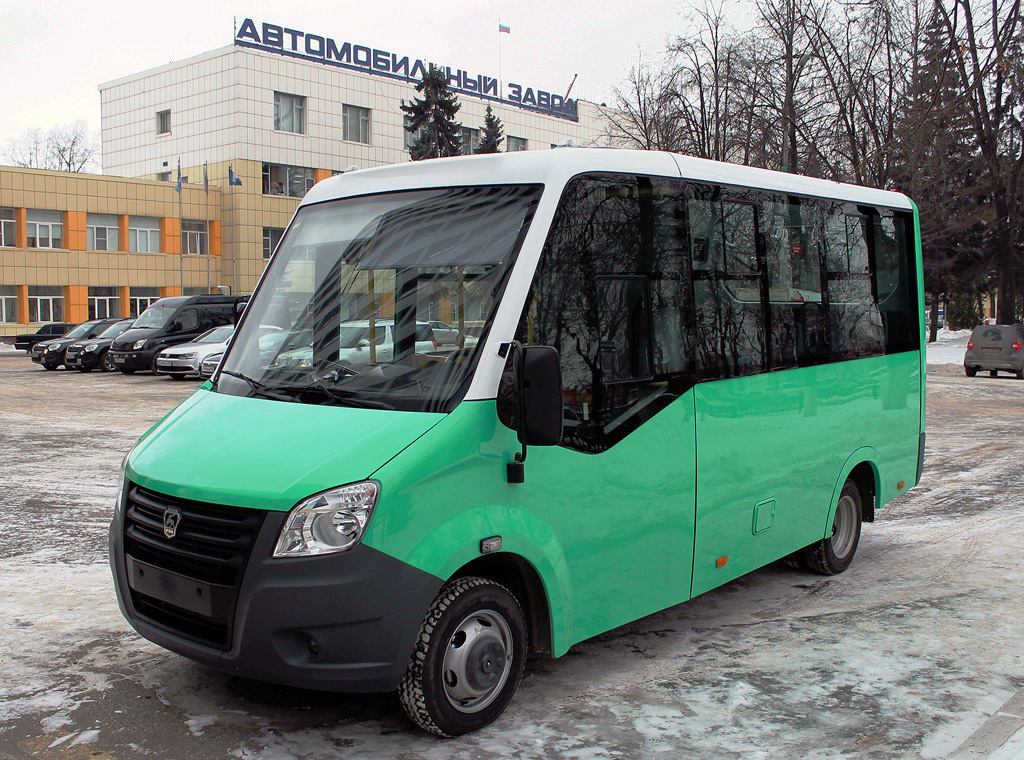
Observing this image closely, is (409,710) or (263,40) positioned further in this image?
(263,40)

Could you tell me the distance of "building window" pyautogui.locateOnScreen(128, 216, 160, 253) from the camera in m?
61.0

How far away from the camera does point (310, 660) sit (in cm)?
377

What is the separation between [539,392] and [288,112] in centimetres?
6289

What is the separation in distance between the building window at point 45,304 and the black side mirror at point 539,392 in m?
59.4

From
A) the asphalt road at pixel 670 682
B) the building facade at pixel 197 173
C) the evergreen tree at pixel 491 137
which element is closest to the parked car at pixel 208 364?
the asphalt road at pixel 670 682

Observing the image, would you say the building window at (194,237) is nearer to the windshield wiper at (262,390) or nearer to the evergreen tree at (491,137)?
the evergreen tree at (491,137)

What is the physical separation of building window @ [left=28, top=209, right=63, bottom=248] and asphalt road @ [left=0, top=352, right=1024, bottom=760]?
55.0 meters

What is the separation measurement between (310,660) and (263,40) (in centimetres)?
6281

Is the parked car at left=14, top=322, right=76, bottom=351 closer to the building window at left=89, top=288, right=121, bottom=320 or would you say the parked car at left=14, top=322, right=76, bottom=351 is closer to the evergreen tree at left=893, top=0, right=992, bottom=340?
the building window at left=89, top=288, right=121, bottom=320

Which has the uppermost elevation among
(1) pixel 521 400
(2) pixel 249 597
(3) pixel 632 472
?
(1) pixel 521 400

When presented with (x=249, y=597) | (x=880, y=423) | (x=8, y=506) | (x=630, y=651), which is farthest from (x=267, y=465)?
(x=8, y=506)

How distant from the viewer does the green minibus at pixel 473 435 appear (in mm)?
3756

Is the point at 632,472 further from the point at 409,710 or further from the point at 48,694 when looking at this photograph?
the point at 48,694

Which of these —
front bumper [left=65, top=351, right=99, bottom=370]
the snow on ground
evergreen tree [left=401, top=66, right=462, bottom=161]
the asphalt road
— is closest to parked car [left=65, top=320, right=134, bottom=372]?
front bumper [left=65, top=351, right=99, bottom=370]
